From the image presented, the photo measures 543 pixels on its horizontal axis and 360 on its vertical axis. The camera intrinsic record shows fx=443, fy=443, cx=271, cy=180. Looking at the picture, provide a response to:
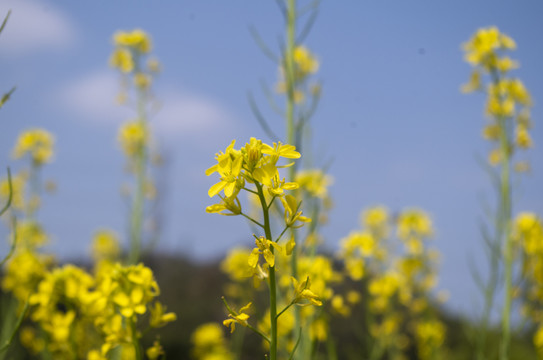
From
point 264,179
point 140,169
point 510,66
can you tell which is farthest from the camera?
point 140,169

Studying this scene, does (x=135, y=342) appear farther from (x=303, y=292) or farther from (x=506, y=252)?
(x=506, y=252)

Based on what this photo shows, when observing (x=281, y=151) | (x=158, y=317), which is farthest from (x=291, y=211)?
(x=158, y=317)

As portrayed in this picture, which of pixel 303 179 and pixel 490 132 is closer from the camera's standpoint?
pixel 303 179

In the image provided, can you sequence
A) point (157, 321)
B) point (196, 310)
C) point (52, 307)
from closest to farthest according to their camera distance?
point (157, 321) < point (52, 307) < point (196, 310)

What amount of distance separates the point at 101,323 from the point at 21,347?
607 cm

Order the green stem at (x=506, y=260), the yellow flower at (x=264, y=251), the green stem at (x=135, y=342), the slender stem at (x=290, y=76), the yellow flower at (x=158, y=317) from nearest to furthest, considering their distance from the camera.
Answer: the yellow flower at (x=264, y=251), the green stem at (x=135, y=342), the yellow flower at (x=158, y=317), the slender stem at (x=290, y=76), the green stem at (x=506, y=260)

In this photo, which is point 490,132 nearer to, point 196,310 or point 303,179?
point 303,179

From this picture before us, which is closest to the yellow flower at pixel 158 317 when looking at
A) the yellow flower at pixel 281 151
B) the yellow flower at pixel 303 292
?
the yellow flower at pixel 303 292

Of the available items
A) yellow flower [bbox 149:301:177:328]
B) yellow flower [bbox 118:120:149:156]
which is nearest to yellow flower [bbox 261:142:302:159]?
yellow flower [bbox 149:301:177:328]

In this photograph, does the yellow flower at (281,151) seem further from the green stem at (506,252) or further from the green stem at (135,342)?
the green stem at (506,252)

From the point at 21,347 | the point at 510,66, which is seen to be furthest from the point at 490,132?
the point at 21,347

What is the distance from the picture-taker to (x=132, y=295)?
1.46m

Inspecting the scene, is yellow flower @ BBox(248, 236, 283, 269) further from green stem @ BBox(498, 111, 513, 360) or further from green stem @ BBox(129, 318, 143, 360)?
green stem @ BBox(498, 111, 513, 360)

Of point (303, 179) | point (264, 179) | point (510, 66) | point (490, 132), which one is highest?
point (510, 66)
